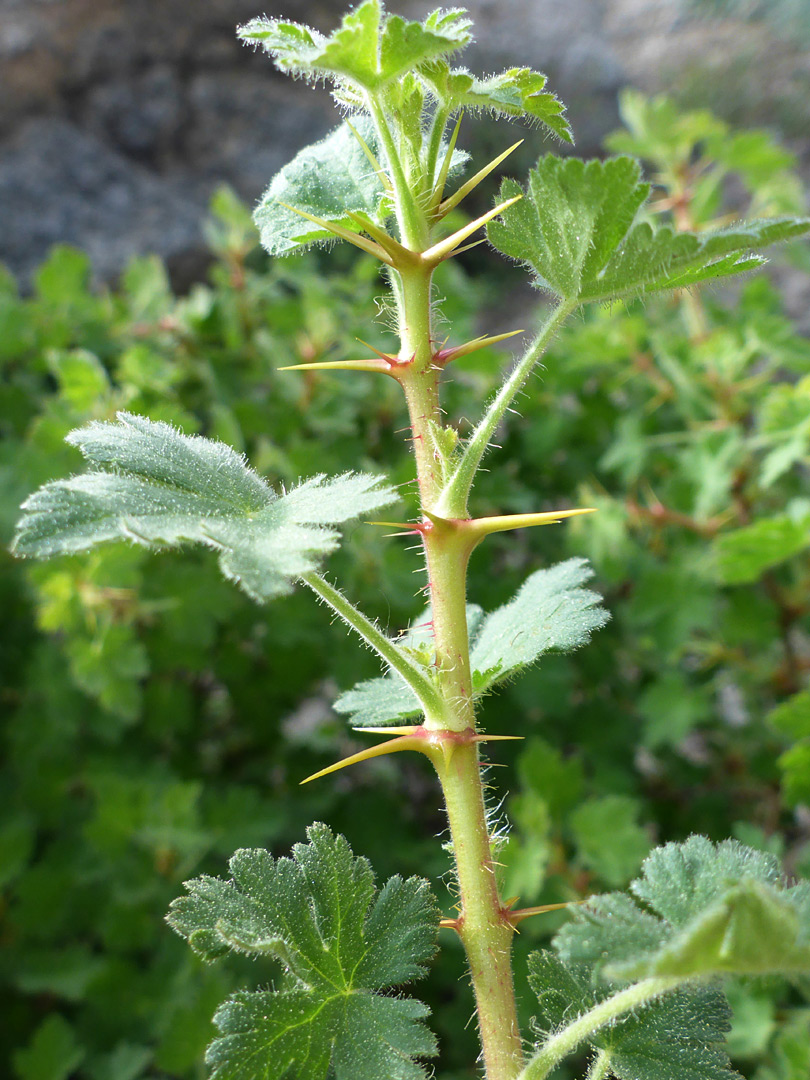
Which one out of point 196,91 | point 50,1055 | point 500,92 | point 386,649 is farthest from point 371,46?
point 196,91

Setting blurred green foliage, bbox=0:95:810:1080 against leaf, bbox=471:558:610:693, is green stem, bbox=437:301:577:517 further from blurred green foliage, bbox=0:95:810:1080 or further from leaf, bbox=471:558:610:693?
blurred green foliage, bbox=0:95:810:1080

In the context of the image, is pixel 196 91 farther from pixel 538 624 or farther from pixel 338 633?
pixel 538 624

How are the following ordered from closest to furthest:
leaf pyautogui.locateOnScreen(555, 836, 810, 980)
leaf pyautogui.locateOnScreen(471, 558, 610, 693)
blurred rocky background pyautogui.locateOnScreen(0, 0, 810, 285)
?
leaf pyautogui.locateOnScreen(555, 836, 810, 980) < leaf pyautogui.locateOnScreen(471, 558, 610, 693) < blurred rocky background pyautogui.locateOnScreen(0, 0, 810, 285)

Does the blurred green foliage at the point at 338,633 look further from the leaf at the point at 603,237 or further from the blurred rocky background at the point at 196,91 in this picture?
the blurred rocky background at the point at 196,91

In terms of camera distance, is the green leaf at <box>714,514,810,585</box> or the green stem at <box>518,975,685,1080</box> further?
the green leaf at <box>714,514,810,585</box>

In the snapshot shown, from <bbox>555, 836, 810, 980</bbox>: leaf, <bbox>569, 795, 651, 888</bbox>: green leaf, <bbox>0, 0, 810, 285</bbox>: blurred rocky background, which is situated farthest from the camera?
<bbox>0, 0, 810, 285</bbox>: blurred rocky background

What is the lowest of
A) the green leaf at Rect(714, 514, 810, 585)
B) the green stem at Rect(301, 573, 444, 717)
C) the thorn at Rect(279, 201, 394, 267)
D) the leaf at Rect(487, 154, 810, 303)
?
the green stem at Rect(301, 573, 444, 717)

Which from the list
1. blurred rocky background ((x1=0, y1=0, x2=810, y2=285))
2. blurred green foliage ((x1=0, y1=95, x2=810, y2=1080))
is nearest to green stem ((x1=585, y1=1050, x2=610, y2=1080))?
Answer: blurred green foliage ((x1=0, y1=95, x2=810, y2=1080))

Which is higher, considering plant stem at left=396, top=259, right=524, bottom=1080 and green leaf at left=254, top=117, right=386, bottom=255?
green leaf at left=254, top=117, right=386, bottom=255
